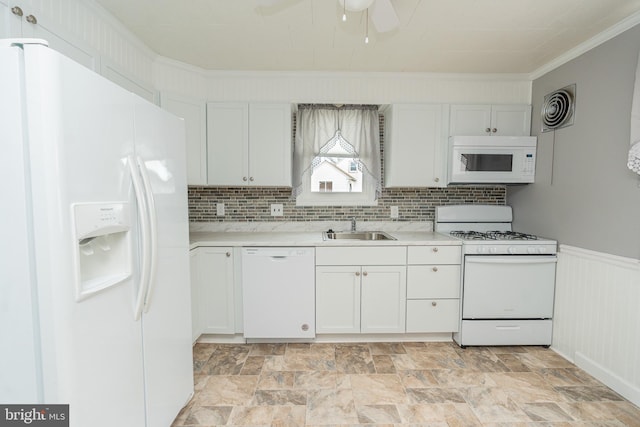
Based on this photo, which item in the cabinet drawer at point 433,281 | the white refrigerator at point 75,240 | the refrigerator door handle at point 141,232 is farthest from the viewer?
the cabinet drawer at point 433,281

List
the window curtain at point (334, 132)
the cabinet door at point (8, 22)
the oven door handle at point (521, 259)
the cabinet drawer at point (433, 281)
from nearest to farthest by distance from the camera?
the cabinet door at point (8, 22), the oven door handle at point (521, 259), the cabinet drawer at point (433, 281), the window curtain at point (334, 132)

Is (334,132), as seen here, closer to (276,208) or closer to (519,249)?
(276,208)

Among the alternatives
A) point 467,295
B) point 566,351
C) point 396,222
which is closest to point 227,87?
point 396,222

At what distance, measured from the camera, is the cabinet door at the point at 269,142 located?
267cm

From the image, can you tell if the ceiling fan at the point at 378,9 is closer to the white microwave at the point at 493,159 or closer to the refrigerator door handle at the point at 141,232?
the refrigerator door handle at the point at 141,232

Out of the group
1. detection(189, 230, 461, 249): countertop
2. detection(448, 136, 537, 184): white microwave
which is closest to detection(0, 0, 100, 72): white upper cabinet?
detection(189, 230, 461, 249): countertop

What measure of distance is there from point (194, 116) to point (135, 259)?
1.82 metres

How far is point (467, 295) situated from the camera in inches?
96.1

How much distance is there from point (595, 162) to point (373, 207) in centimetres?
175

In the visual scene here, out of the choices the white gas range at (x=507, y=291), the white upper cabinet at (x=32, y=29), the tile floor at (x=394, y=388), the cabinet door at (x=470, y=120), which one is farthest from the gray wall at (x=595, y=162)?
the white upper cabinet at (x=32, y=29)

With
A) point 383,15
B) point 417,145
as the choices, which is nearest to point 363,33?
point 383,15

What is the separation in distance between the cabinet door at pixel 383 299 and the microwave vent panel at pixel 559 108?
1.76 metres

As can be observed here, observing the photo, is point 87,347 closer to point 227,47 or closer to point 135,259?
point 135,259

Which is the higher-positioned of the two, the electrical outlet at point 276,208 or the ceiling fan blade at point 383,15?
the ceiling fan blade at point 383,15
